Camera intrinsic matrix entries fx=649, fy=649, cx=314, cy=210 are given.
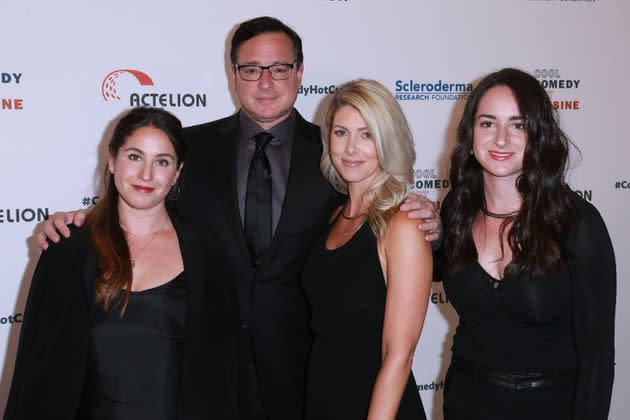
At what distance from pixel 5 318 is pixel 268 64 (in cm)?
202

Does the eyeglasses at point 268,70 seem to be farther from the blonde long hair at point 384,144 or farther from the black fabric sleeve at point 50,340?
the black fabric sleeve at point 50,340

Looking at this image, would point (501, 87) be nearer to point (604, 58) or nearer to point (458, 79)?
point (458, 79)

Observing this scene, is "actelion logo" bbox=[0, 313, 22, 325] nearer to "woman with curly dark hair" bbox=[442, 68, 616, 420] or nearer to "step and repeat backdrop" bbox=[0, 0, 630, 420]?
"step and repeat backdrop" bbox=[0, 0, 630, 420]

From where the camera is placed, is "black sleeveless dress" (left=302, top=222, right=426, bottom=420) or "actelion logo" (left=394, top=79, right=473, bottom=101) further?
"actelion logo" (left=394, top=79, right=473, bottom=101)

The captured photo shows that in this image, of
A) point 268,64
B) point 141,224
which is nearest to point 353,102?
point 268,64

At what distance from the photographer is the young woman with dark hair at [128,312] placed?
2.12 m

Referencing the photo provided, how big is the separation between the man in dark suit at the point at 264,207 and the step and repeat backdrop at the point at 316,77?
30.6 inches

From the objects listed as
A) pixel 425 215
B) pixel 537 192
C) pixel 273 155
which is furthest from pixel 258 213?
pixel 537 192

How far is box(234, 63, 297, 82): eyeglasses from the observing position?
2.81 meters

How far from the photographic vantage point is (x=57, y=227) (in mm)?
2260

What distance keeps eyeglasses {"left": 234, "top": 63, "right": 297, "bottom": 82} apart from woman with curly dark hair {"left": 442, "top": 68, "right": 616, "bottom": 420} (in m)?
0.88

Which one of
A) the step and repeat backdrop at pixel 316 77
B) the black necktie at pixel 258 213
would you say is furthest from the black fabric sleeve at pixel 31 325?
the step and repeat backdrop at pixel 316 77

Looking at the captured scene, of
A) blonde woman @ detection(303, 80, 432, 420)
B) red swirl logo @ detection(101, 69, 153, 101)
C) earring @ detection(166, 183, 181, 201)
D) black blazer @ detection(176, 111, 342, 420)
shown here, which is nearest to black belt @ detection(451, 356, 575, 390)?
blonde woman @ detection(303, 80, 432, 420)

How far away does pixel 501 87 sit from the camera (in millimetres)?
2217
